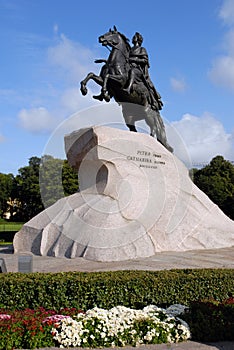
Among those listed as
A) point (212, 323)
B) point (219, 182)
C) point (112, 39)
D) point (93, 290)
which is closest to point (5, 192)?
point (219, 182)

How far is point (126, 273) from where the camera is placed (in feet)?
20.6

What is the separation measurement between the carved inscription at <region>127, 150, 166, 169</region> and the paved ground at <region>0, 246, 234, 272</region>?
302 centimetres

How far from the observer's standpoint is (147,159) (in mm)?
12625

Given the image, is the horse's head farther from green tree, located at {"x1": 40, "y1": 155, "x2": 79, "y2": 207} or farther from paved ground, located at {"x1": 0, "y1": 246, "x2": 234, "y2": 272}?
paved ground, located at {"x1": 0, "y1": 246, "x2": 234, "y2": 272}

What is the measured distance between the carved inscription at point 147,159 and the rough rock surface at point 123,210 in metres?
0.02

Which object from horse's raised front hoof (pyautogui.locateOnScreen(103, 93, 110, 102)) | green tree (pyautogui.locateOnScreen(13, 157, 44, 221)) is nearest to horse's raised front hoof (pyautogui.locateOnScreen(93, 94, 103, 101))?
horse's raised front hoof (pyautogui.locateOnScreen(103, 93, 110, 102))

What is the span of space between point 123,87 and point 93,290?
31.8ft

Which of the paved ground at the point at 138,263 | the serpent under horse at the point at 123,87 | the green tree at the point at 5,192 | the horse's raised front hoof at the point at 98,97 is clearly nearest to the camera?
the paved ground at the point at 138,263

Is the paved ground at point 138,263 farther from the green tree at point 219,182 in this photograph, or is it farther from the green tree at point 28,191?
the green tree at point 28,191

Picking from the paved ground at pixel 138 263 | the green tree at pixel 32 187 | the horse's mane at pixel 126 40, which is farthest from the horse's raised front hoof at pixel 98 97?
the green tree at pixel 32 187

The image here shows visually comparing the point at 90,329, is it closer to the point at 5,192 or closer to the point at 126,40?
the point at 126,40

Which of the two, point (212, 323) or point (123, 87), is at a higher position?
point (123, 87)

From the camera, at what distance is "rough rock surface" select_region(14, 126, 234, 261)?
1002cm

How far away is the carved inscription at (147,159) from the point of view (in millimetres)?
12387
